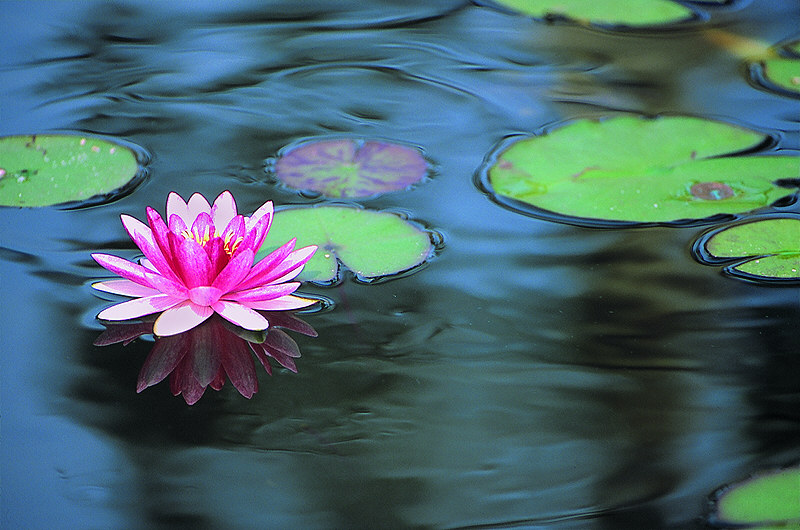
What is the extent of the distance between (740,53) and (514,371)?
195cm

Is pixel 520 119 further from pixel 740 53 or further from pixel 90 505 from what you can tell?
pixel 90 505

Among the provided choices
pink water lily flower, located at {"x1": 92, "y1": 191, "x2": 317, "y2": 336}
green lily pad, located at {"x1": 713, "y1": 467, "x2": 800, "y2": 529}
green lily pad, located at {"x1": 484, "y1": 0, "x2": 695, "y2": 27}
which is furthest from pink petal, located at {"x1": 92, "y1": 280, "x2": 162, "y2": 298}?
green lily pad, located at {"x1": 484, "y1": 0, "x2": 695, "y2": 27}

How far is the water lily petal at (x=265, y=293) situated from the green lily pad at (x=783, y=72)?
6.36 feet

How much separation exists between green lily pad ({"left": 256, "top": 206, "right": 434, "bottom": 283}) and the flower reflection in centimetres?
19

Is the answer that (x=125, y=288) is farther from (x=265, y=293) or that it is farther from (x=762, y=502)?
(x=762, y=502)

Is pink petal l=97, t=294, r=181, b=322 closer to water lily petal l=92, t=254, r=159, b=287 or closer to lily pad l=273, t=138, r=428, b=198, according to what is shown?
water lily petal l=92, t=254, r=159, b=287

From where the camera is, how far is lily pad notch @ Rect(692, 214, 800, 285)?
183cm

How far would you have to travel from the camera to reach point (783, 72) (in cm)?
270

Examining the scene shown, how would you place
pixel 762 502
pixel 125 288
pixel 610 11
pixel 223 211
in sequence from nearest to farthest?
pixel 762 502, pixel 125 288, pixel 223 211, pixel 610 11

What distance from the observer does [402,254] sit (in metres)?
1.84

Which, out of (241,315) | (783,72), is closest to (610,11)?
(783,72)

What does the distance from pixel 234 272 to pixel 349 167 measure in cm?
67

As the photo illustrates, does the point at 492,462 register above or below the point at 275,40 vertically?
below

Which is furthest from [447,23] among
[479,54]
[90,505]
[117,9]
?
[90,505]
